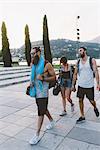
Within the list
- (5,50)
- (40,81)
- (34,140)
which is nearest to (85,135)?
(34,140)

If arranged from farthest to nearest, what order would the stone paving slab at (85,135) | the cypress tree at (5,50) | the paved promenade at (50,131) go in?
1. the cypress tree at (5,50)
2. the stone paving slab at (85,135)
3. the paved promenade at (50,131)

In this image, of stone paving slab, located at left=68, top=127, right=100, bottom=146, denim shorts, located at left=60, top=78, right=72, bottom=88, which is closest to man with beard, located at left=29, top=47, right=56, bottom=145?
stone paving slab, located at left=68, top=127, right=100, bottom=146

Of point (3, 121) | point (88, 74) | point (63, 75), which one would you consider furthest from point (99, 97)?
point (3, 121)

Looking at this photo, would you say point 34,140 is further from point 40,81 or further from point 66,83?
point 66,83

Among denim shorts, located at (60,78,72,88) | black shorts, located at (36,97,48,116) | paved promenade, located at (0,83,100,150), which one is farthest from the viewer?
denim shorts, located at (60,78,72,88)

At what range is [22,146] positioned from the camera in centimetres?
405

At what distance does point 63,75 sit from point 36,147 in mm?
2400

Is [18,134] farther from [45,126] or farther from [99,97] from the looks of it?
[99,97]

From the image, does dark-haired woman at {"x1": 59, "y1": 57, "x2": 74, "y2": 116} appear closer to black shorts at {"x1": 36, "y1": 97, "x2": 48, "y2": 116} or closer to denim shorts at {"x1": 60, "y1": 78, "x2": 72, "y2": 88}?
denim shorts at {"x1": 60, "y1": 78, "x2": 72, "y2": 88}

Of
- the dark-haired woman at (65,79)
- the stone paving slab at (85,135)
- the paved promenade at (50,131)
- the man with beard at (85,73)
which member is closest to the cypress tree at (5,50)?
the paved promenade at (50,131)

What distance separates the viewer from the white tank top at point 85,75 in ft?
16.7

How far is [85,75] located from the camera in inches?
201

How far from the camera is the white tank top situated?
16.7ft

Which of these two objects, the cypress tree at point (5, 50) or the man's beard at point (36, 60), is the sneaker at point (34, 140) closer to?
the man's beard at point (36, 60)
